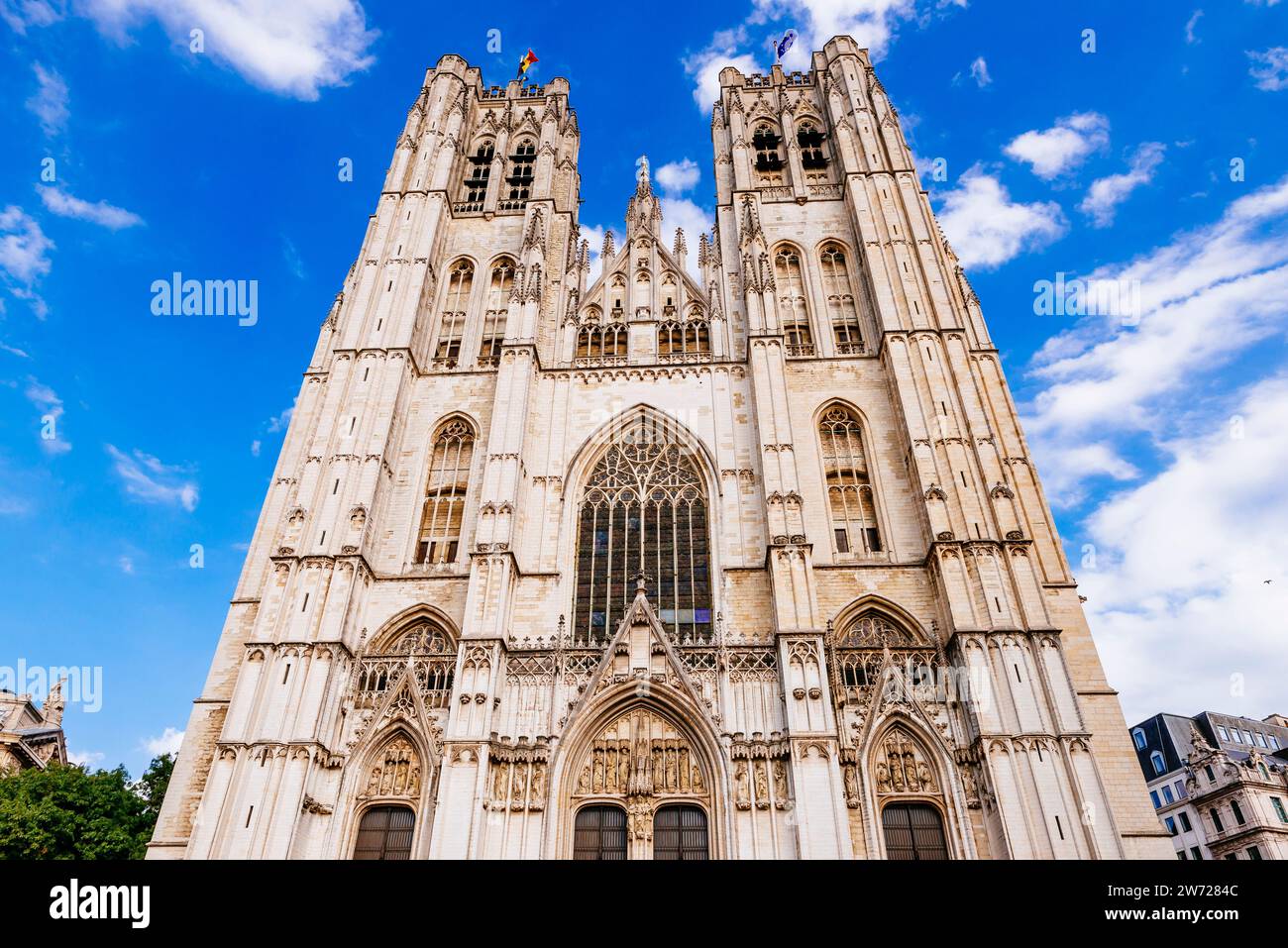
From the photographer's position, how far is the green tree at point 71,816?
84.6ft

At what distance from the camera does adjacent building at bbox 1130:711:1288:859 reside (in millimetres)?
38750

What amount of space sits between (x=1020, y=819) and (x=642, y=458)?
1391cm

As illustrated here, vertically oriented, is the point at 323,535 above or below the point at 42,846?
above

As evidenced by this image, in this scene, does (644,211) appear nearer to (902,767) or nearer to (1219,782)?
(902,767)

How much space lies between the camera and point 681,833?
18469mm

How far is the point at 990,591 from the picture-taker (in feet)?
65.5

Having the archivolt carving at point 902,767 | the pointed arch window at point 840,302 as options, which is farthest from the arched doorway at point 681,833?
the pointed arch window at point 840,302

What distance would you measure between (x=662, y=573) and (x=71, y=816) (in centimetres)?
2112

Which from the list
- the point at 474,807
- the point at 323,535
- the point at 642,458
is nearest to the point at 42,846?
the point at 323,535

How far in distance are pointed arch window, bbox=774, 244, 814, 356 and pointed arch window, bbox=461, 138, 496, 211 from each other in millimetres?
12721

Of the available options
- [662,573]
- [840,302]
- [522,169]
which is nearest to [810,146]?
[840,302]

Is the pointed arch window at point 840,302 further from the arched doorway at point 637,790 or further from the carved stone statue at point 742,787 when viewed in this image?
the carved stone statue at point 742,787
